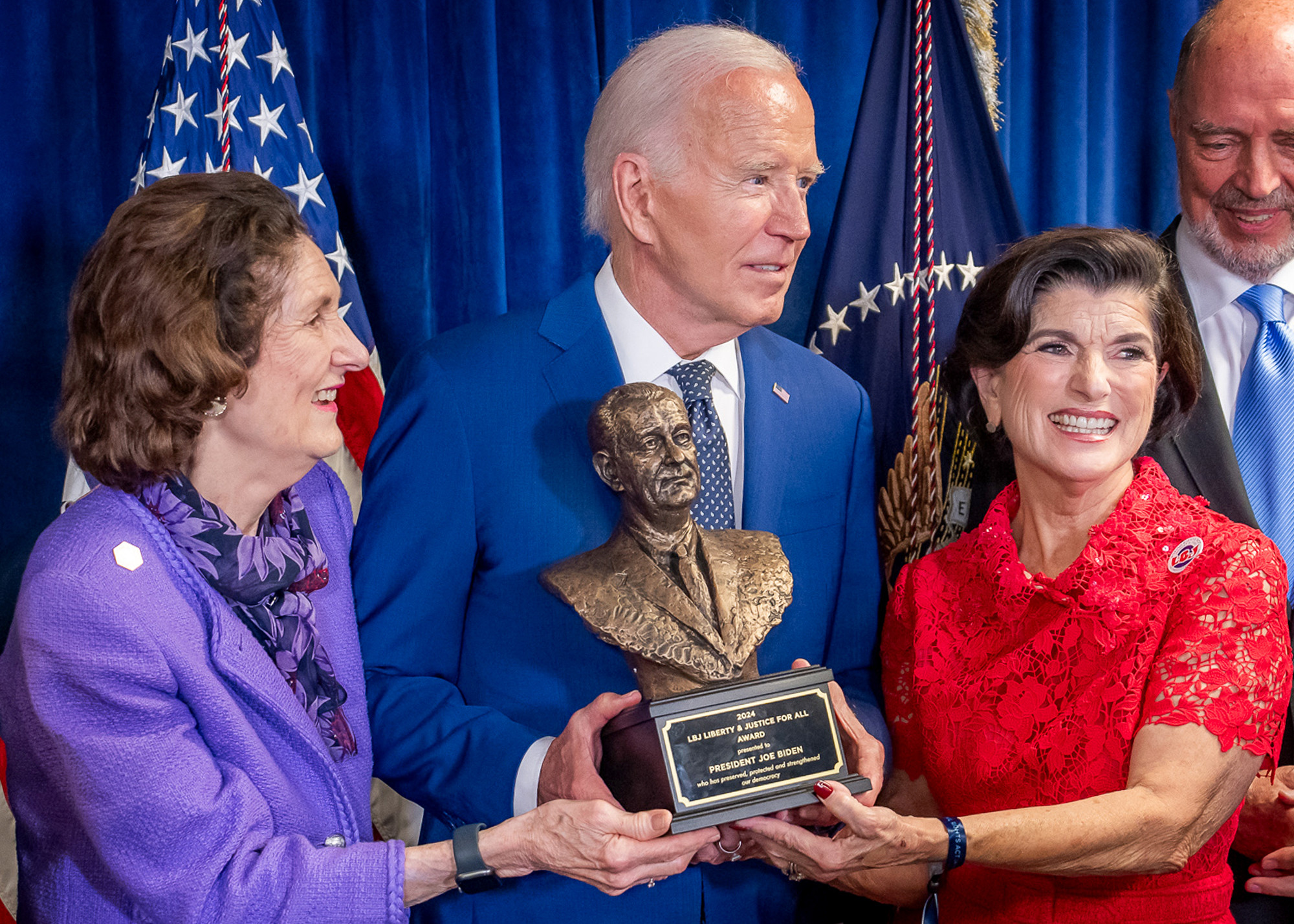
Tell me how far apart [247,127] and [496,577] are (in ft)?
4.77

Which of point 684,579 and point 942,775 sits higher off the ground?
point 684,579

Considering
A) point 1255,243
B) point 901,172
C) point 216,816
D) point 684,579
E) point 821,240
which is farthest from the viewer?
point 821,240

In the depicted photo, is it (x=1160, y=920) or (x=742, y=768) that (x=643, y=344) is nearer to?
(x=742, y=768)

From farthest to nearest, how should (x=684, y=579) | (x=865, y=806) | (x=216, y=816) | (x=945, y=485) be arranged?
(x=945, y=485) → (x=684, y=579) → (x=865, y=806) → (x=216, y=816)

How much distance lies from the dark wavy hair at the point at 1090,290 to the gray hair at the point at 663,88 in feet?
2.00

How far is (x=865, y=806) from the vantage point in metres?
1.82

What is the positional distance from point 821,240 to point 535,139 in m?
0.98

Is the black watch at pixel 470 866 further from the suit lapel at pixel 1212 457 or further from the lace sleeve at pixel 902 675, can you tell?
the suit lapel at pixel 1212 457

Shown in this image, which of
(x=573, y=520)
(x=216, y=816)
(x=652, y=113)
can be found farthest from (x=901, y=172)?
(x=216, y=816)

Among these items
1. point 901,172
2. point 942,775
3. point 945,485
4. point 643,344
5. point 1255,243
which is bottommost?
point 942,775

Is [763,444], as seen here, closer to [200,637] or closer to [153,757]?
[200,637]

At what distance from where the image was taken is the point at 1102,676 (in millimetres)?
2053

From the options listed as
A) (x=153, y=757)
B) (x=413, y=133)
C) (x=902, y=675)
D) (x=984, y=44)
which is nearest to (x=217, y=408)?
(x=153, y=757)

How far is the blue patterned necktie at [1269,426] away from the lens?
2.59 m
